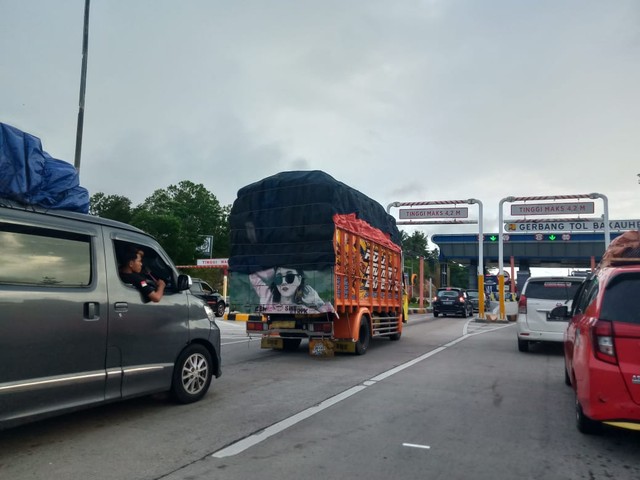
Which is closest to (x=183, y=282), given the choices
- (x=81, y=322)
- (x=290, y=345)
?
(x=81, y=322)

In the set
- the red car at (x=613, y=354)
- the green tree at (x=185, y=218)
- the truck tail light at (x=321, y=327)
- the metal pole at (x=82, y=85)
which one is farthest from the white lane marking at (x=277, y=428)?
the green tree at (x=185, y=218)

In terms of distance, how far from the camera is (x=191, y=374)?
21.0ft

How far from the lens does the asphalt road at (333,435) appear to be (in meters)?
4.30

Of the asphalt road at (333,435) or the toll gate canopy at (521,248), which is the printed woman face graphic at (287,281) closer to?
the asphalt road at (333,435)

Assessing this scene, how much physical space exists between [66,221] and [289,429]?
302cm

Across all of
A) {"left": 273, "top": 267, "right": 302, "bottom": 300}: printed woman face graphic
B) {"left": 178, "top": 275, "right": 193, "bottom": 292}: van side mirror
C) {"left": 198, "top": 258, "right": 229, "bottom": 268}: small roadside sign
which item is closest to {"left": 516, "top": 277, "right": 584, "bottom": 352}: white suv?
{"left": 273, "top": 267, "right": 302, "bottom": 300}: printed woman face graphic

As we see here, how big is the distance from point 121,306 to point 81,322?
1.70 feet

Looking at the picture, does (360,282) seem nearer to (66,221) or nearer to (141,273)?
(141,273)

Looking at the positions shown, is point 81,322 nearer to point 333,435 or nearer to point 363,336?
point 333,435

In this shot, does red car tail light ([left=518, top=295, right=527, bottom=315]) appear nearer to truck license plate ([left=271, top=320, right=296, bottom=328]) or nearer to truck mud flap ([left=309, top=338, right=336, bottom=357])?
truck mud flap ([left=309, top=338, right=336, bottom=357])

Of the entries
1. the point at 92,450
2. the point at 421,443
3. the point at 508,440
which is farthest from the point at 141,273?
the point at 508,440

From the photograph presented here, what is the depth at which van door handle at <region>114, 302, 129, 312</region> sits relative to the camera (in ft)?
17.7

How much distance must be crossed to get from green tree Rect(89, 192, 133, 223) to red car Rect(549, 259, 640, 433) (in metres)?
75.1

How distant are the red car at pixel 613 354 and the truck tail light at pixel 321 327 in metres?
5.40
